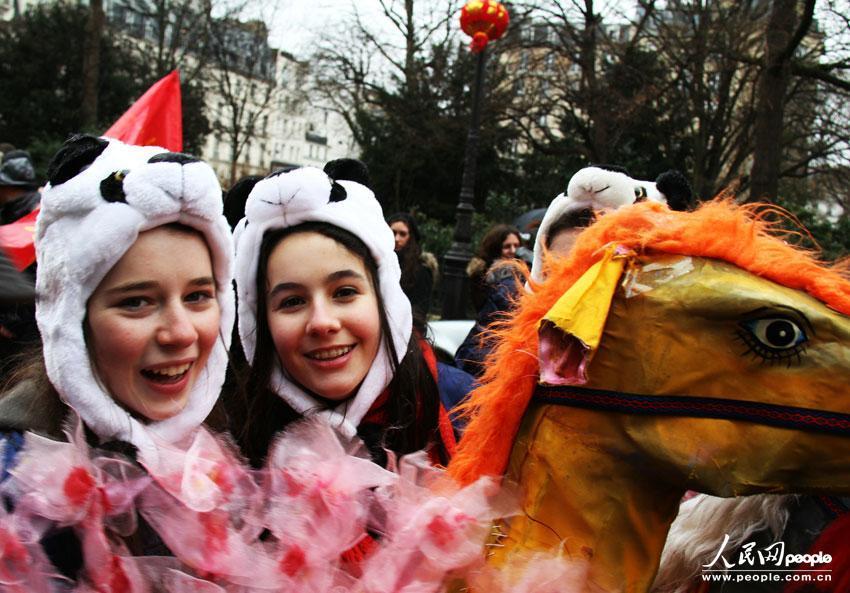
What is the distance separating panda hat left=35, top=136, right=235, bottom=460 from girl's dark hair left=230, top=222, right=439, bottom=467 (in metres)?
0.36

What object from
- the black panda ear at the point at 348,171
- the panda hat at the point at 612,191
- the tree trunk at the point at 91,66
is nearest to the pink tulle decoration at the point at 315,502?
the black panda ear at the point at 348,171

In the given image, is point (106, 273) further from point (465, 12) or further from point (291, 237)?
point (465, 12)

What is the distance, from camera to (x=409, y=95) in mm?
21594

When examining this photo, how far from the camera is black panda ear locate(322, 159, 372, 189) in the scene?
2508 mm

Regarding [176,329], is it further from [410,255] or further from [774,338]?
[410,255]

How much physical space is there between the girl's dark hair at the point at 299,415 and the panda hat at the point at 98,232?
0.36m

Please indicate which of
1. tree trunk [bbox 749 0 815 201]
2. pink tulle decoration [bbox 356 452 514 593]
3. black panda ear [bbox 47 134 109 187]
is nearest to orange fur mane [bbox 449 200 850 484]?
pink tulle decoration [bbox 356 452 514 593]

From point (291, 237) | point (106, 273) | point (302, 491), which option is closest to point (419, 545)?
point (302, 491)

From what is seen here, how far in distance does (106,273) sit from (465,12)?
837 cm

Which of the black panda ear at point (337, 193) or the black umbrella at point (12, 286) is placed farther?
the black panda ear at point (337, 193)

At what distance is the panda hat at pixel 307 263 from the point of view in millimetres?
2160

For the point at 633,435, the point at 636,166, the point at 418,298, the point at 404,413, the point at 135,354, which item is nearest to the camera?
the point at 633,435

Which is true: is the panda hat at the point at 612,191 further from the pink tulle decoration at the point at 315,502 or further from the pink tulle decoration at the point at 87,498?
the pink tulle decoration at the point at 87,498

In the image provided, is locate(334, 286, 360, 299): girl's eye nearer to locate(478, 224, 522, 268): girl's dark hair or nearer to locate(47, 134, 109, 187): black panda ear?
locate(47, 134, 109, 187): black panda ear
